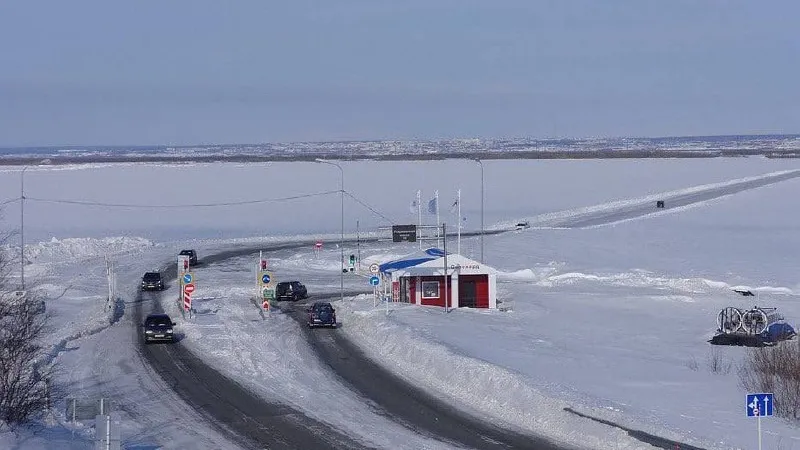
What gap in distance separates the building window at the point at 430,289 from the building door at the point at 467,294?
1136 mm

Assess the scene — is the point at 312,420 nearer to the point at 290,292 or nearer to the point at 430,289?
the point at 430,289

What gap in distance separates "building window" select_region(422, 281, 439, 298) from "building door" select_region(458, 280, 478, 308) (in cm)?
114

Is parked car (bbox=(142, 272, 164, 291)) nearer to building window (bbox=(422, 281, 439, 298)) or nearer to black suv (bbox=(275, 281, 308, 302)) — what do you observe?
black suv (bbox=(275, 281, 308, 302))

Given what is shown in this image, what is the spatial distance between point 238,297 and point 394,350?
18.6m

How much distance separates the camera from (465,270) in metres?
49.7

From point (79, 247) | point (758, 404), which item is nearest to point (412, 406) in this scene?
point (758, 404)

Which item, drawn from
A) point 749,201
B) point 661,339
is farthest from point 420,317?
point 749,201

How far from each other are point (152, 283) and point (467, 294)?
58.1 ft

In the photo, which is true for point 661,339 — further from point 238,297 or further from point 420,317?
point 238,297

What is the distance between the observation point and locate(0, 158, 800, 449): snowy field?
25.5 metres

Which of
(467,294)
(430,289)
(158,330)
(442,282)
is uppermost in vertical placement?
(442,282)

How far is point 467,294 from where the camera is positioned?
50531mm

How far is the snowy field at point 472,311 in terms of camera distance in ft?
83.7

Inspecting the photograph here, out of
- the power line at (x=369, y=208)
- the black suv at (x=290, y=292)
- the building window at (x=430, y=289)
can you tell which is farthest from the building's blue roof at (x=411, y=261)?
the power line at (x=369, y=208)
